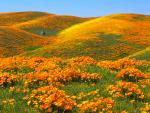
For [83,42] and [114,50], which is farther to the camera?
[83,42]

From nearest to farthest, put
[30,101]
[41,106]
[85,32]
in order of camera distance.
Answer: [41,106]
[30,101]
[85,32]

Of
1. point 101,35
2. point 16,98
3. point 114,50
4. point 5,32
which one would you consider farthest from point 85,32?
point 16,98

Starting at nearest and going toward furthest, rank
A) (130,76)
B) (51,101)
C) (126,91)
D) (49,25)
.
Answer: (51,101), (126,91), (130,76), (49,25)

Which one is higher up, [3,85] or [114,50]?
[3,85]

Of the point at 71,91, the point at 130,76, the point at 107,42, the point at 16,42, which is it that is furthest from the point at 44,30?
the point at 71,91

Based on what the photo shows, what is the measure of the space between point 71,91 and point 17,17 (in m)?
107

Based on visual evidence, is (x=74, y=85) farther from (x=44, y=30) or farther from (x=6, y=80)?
(x=44, y=30)

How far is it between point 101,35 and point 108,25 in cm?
1267

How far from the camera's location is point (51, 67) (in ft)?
64.2

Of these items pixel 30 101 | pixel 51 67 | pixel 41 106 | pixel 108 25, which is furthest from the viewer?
pixel 108 25

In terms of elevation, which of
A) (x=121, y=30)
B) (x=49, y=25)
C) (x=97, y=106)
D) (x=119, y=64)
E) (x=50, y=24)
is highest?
(x=97, y=106)

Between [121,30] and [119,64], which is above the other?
[119,64]

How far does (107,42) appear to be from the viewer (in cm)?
6588

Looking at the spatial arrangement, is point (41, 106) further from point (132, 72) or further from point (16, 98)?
point (132, 72)
